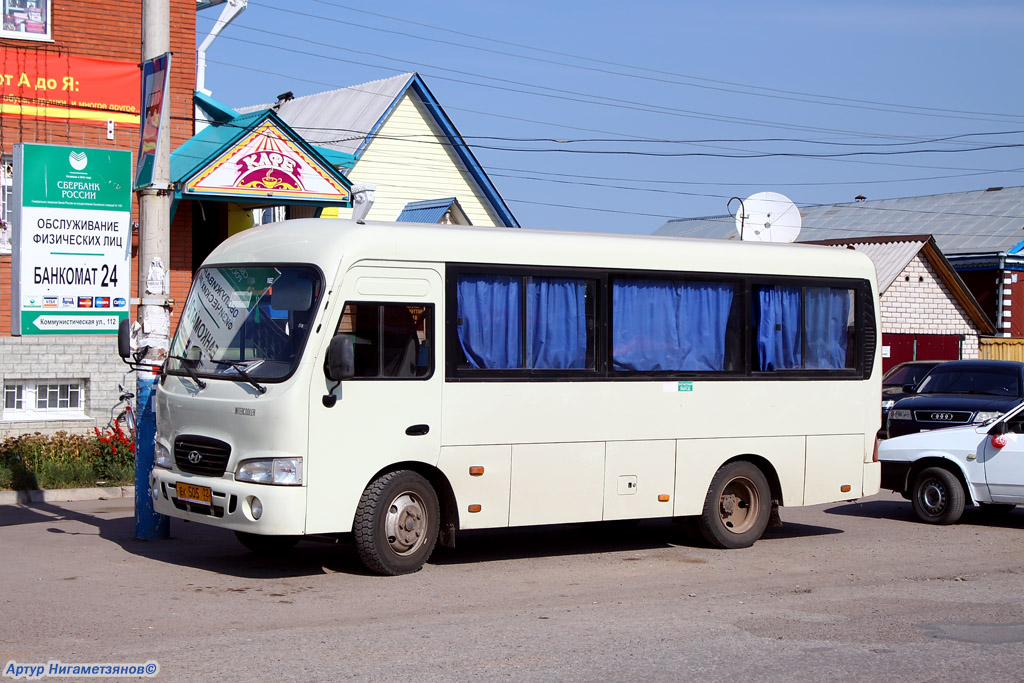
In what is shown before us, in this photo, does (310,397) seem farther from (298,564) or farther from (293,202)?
(293,202)

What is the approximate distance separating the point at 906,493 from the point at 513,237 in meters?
6.41

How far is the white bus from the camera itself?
9016 millimetres

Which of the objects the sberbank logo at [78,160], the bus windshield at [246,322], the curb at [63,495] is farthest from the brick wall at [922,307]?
the bus windshield at [246,322]

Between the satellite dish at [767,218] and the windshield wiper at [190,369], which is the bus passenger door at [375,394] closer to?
the windshield wiper at [190,369]

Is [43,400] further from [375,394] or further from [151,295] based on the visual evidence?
[375,394]

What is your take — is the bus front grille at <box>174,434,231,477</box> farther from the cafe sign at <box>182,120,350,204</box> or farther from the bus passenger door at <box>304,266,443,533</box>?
the cafe sign at <box>182,120,350,204</box>

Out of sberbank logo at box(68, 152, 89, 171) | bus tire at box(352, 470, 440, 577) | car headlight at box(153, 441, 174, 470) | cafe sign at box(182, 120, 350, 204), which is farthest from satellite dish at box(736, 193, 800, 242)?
car headlight at box(153, 441, 174, 470)

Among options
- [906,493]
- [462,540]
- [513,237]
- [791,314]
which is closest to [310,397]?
[513,237]

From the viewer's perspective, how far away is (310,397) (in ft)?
29.1

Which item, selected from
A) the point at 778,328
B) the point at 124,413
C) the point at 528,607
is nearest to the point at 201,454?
the point at 528,607

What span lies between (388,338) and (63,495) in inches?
249

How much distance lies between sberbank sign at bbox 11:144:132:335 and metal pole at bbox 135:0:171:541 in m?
1.43

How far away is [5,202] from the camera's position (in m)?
16.6

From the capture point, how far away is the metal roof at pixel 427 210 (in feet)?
82.3
